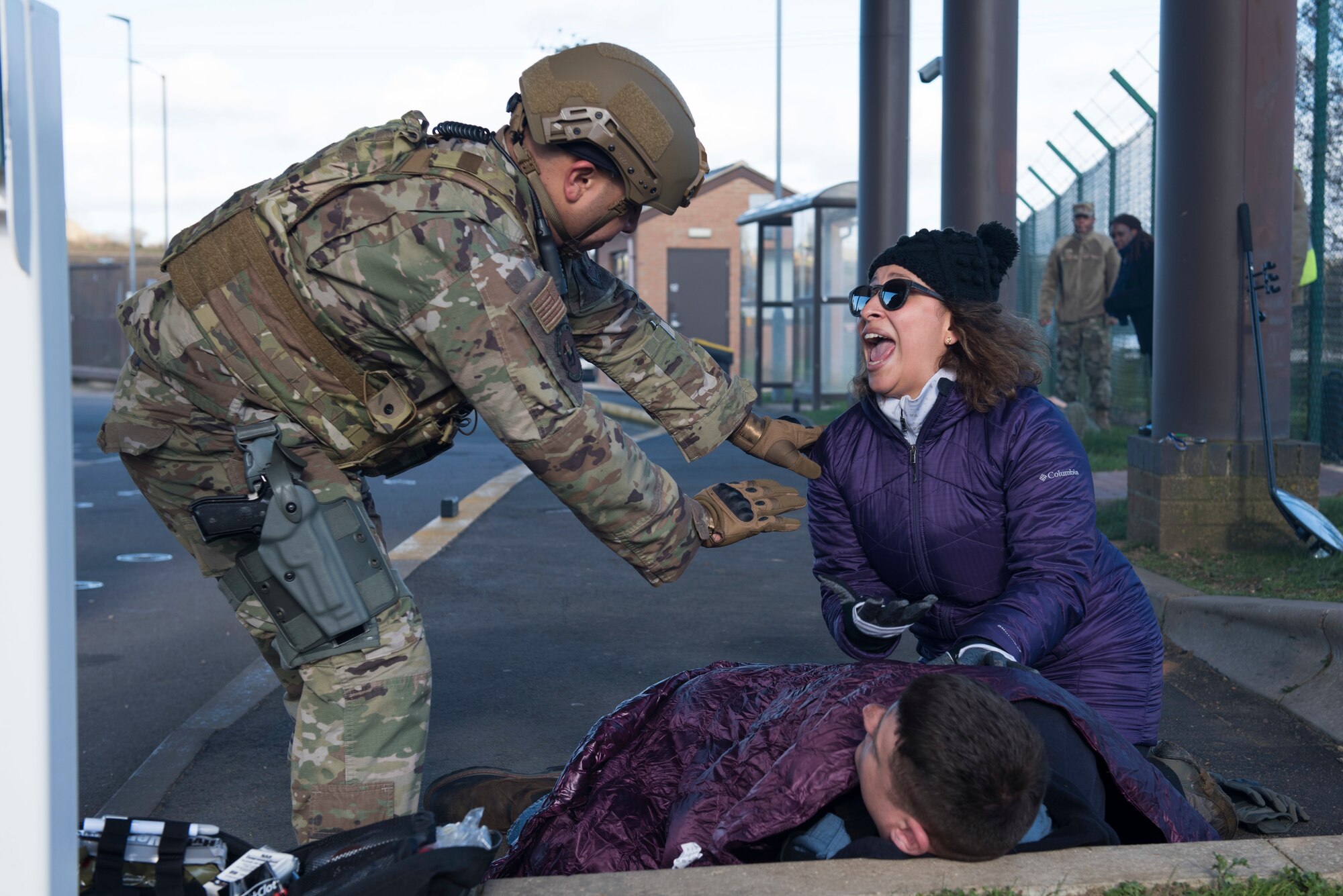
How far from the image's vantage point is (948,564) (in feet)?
11.0

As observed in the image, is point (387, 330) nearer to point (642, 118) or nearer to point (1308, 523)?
point (642, 118)

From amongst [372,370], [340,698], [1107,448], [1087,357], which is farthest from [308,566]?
[1087,357]

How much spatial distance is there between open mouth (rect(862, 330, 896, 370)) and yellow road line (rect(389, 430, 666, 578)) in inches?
107

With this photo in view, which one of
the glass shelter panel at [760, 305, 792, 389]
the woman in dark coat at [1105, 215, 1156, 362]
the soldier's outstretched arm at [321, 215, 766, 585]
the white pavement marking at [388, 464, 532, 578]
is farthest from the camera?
the glass shelter panel at [760, 305, 792, 389]

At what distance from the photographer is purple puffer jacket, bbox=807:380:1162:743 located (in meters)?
3.21

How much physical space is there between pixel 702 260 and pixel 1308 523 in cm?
3410

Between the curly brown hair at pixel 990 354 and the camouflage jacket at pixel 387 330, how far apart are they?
0.95 metres

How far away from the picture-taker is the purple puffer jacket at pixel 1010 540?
3.21 m

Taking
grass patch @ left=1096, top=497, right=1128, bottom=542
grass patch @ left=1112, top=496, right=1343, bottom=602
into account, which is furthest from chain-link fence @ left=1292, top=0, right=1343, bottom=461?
grass patch @ left=1112, top=496, right=1343, bottom=602

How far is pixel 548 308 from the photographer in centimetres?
257

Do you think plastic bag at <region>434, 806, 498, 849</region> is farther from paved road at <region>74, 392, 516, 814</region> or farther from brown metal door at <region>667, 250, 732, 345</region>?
brown metal door at <region>667, 250, 732, 345</region>

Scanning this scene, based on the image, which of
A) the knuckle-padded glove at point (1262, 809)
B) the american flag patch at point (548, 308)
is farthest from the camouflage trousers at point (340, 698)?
the knuckle-padded glove at point (1262, 809)

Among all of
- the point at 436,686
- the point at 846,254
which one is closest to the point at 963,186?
the point at 436,686

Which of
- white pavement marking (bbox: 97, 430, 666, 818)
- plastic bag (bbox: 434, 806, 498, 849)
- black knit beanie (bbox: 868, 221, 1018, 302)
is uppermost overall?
black knit beanie (bbox: 868, 221, 1018, 302)
